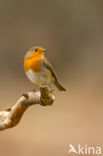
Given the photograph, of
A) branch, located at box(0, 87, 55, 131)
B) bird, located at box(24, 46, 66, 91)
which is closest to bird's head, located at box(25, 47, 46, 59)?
bird, located at box(24, 46, 66, 91)

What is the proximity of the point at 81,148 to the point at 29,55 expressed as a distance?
52.0 inches

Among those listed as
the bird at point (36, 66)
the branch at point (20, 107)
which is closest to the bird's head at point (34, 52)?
the bird at point (36, 66)

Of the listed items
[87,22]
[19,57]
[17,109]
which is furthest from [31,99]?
[87,22]

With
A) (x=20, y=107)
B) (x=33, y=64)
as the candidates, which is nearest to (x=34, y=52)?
(x=33, y=64)

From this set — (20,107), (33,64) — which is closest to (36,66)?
(33,64)

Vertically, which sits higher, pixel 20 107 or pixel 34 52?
pixel 34 52

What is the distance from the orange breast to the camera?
1.05 metres

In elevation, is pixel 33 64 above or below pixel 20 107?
above

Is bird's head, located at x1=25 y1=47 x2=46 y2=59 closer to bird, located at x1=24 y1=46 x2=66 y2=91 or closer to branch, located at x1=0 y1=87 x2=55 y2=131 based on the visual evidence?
bird, located at x1=24 y1=46 x2=66 y2=91

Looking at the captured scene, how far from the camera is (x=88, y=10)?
3.00m

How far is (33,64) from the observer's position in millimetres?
1061

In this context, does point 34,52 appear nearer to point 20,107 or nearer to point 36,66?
point 36,66

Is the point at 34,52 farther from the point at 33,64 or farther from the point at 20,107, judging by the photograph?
the point at 20,107

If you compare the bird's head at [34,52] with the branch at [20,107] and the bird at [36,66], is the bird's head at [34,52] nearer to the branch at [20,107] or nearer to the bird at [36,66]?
the bird at [36,66]
